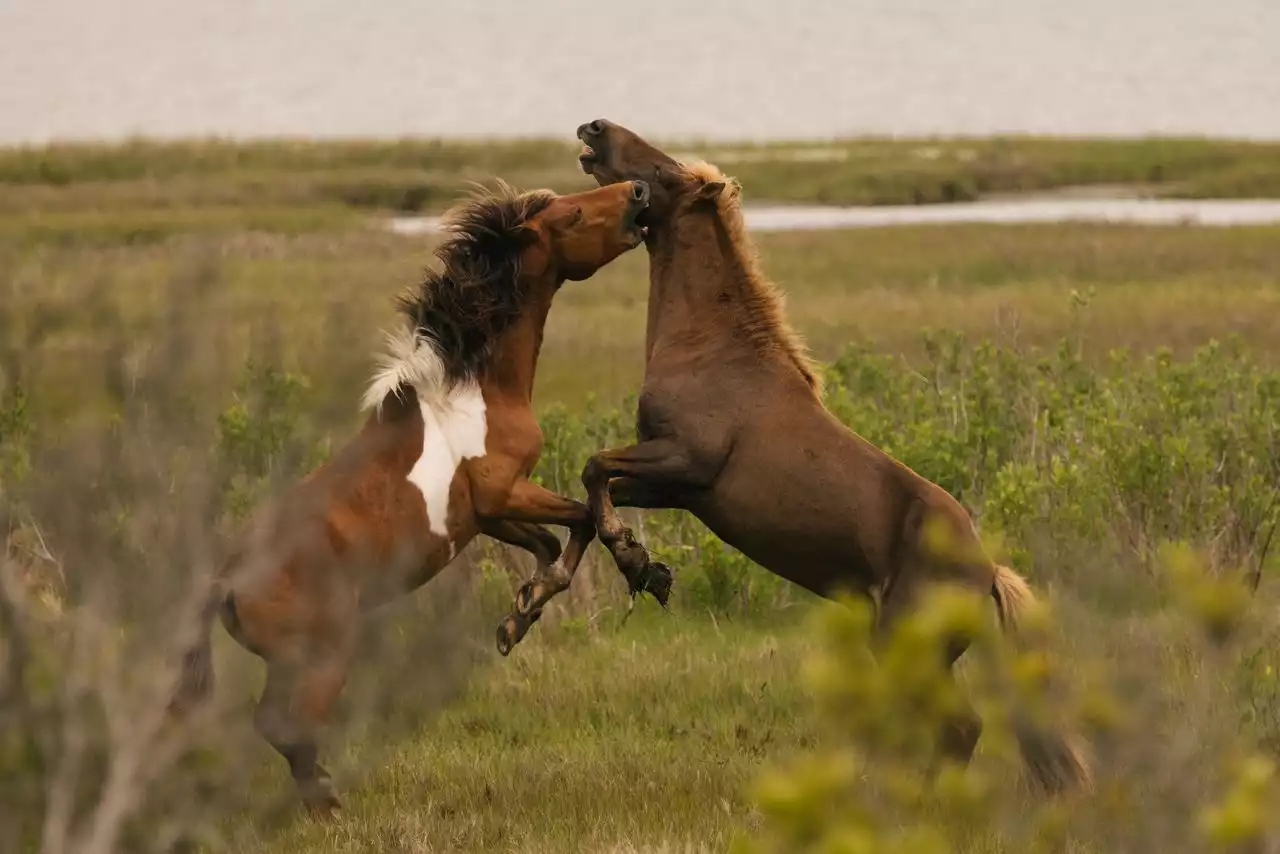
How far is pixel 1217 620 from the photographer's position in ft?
8.00

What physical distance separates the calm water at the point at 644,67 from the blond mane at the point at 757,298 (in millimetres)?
45539

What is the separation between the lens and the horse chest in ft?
19.7

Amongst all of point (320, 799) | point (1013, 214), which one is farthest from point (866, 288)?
point (320, 799)

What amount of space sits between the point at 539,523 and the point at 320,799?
1.15 metres

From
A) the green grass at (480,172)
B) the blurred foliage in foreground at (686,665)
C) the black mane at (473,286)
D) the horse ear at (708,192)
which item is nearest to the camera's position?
the blurred foliage in foreground at (686,665)

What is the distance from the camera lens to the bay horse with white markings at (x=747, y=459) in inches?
233

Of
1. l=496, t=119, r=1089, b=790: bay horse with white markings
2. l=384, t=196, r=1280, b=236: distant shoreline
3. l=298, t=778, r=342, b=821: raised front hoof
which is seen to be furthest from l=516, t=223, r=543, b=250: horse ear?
l=384, t=196, r=1280, b=236: distant shoreline

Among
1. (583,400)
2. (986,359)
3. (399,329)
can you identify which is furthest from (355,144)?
(399,329)

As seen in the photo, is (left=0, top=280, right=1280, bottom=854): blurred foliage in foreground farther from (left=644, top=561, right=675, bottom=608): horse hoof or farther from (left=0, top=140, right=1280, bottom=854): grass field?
(left=644, top=561, right=675, bottom=608): horse hoof

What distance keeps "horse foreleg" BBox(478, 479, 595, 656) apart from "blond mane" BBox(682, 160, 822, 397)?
0.84 m

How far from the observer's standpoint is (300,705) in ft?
17.6

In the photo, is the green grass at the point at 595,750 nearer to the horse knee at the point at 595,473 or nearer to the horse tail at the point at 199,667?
the horse tail at the point at 199,667

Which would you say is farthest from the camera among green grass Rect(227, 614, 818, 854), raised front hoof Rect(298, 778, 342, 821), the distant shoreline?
the distant shoreline

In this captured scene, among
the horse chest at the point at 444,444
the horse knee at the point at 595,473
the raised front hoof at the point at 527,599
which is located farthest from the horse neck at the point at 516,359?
the raised front hoof at the point at 527,599
